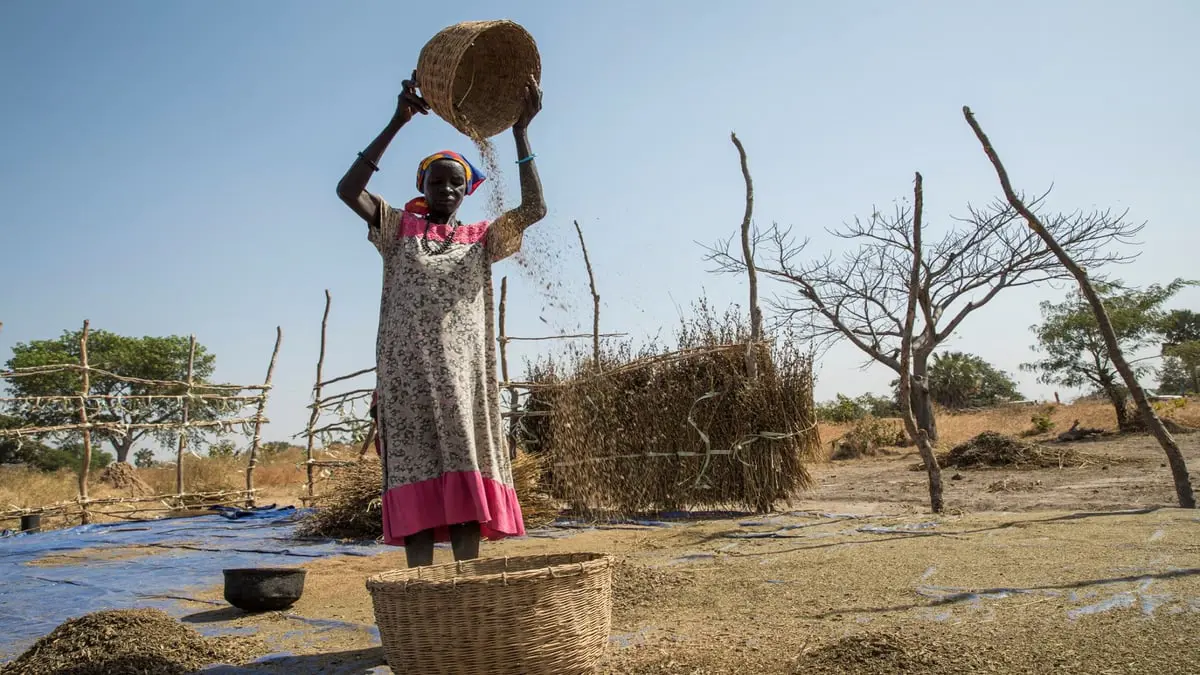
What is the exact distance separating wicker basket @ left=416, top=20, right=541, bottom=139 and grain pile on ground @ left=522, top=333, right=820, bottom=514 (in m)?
3.87

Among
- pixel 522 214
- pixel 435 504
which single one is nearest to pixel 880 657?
pixel 435 504

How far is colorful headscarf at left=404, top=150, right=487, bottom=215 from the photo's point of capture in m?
2.68

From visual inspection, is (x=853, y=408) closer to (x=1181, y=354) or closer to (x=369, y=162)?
(x=1181, y=354)

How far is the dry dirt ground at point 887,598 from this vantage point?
6.38ft

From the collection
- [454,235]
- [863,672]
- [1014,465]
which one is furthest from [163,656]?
[1014,465]

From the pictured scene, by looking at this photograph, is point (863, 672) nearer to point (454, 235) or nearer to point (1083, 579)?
point (1083, 579)

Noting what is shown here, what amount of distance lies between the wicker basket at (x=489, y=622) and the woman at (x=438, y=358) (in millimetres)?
560

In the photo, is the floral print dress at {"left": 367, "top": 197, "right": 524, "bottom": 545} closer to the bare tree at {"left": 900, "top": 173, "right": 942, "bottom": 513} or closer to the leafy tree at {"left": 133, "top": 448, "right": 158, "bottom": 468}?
the bare tree at {"left": 900, "top": 173, "right": 942, "bottom": 513}

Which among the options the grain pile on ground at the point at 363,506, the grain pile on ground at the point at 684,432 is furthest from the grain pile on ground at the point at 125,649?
the grain pile on ground at the point at 684,432

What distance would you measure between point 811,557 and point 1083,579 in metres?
1.22

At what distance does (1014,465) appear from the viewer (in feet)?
34.6

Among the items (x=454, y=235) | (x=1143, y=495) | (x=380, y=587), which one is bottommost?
(x=1143, y=495)

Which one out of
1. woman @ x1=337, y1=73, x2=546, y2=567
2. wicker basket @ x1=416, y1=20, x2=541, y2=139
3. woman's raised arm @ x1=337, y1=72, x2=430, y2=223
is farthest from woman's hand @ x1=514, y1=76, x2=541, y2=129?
woman's raised arm @ x1=337, y1=72, x2=430, y2=223

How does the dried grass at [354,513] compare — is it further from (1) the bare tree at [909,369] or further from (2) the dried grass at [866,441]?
(2) the dried grass at [866,441]
